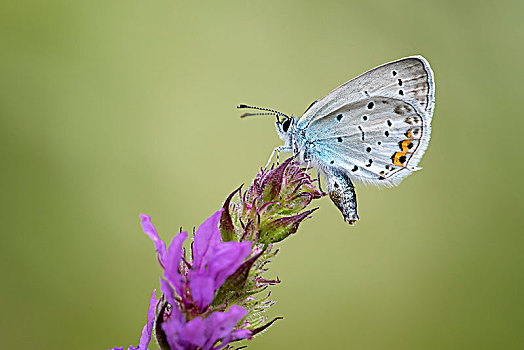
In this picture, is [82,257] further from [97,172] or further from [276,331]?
[276,331]

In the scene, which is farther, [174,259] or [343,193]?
[343,193]

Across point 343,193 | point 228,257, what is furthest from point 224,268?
point 343,193

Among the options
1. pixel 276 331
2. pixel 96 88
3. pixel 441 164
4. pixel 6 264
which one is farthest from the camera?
pixel 441 164

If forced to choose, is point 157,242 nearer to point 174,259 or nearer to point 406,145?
point 174,259

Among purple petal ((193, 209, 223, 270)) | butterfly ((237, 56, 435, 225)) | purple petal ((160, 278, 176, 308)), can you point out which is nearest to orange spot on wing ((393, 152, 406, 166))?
butterfly ((237, 56, 435, 225))

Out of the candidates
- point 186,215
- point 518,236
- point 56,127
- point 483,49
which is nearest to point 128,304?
point 186,215

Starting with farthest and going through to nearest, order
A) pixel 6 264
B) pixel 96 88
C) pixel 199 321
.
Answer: pixel 96 88 → pixel 6 264 → pixel 199 321

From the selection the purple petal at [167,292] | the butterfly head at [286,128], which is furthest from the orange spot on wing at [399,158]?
the purple petal at [167,292]
